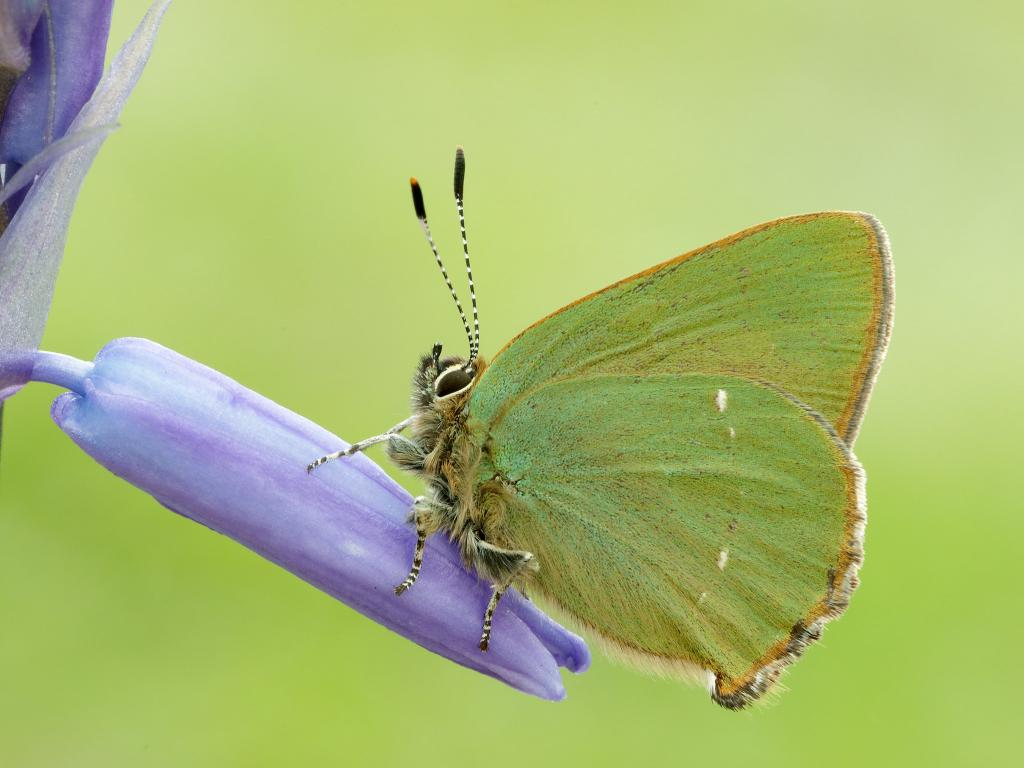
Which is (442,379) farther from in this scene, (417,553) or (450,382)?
(417,553)

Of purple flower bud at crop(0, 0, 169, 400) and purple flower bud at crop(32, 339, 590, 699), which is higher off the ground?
purple flower bud at crop(0, 0, 169, 400)

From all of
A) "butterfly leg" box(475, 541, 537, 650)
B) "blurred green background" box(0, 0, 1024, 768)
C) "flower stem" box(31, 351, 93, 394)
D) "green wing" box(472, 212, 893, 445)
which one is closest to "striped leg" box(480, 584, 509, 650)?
"butterfly leg" box(475, 541, 537, 650)

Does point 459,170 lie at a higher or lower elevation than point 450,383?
higher

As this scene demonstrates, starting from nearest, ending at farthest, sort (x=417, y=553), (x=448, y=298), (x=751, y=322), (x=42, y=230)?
(x=42, y=230) < (x=417, y=553) < (x=751, y=322) < (x=448, y=298)

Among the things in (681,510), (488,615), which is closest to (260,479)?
(488,615)

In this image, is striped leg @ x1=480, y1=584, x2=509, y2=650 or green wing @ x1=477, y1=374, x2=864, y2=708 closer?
striped leg @ x1=480, y1=584, x2=509, y2=650

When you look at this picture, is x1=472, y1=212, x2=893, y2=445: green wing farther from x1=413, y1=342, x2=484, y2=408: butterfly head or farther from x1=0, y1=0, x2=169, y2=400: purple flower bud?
x1=0, y1=0, x2=169, y2=400: purple flower bud

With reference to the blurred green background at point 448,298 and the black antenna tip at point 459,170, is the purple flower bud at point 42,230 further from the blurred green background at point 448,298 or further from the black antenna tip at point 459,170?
the blurred green background at point 448,298

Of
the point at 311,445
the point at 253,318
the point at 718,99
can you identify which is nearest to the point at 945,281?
the point at 718,99
